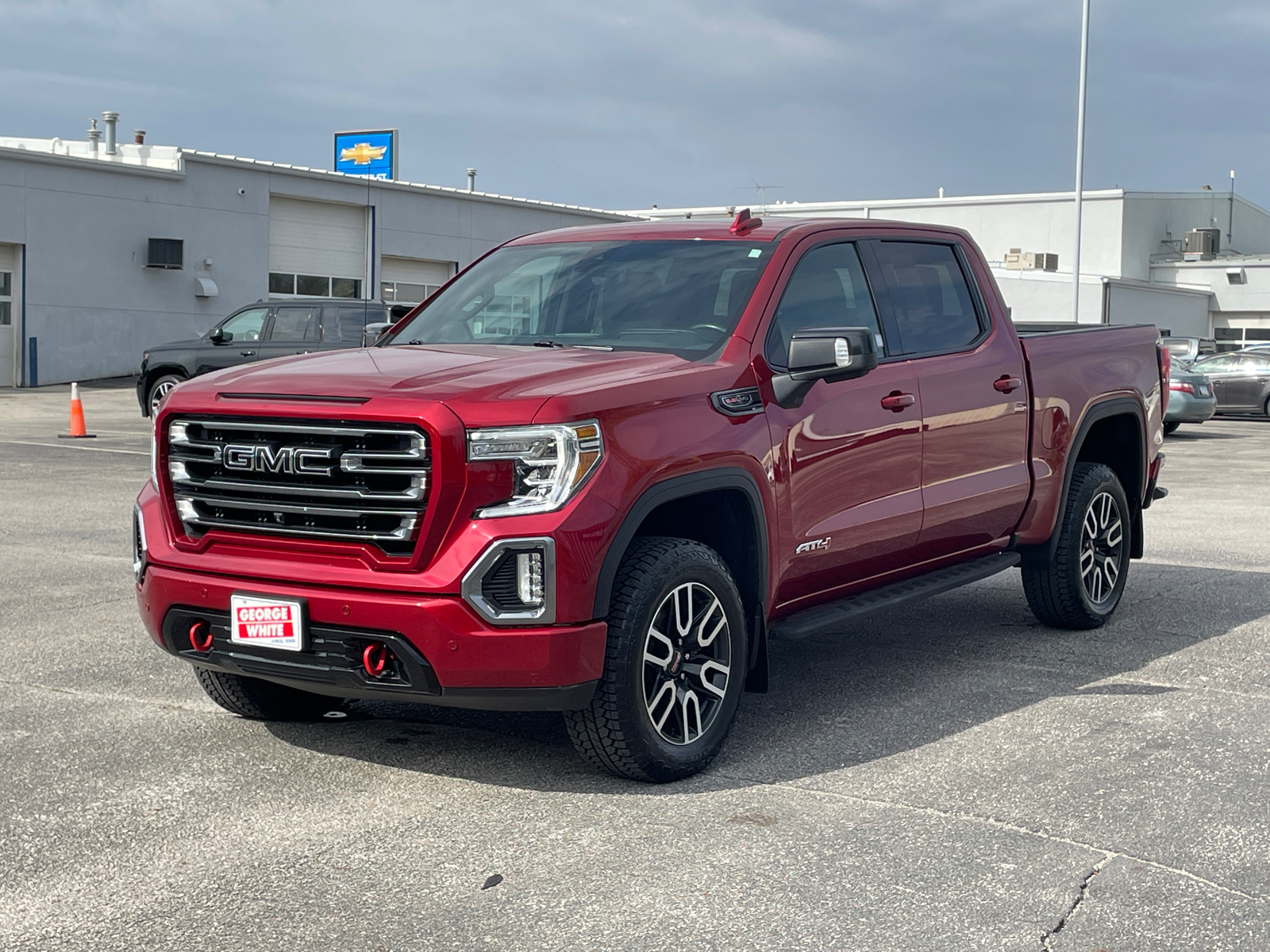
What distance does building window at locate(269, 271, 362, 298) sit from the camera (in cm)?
3747

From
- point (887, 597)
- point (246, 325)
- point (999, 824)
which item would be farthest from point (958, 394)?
point (246, 325)

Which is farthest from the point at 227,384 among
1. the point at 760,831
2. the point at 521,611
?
the point at 760,831

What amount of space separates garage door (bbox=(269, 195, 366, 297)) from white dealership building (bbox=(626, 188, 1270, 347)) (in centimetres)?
1502

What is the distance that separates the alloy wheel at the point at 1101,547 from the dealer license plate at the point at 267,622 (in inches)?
173

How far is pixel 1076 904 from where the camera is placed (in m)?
3.92

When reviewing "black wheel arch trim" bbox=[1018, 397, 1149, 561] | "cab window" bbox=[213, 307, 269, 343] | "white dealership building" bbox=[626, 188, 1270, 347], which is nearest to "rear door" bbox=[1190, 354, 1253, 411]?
"white dealership building" bbox=[626, 188, 1270, 347]

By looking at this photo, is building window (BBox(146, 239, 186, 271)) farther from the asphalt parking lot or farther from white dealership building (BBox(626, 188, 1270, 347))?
the asphalt parking lot

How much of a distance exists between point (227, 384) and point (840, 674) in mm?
3071

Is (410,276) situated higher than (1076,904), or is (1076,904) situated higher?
(410,276)

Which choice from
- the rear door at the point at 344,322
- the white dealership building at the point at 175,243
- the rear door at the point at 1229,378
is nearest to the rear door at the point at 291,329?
the rear door at the point at 344,322

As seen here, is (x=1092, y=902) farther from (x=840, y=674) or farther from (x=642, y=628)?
(x=840, y=674)

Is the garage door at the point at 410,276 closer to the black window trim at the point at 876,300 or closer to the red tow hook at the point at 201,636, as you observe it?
the black window trim at the point at 876,300

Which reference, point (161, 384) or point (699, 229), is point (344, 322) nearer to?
A: point (161, 384)

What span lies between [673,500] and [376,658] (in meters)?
1.14
